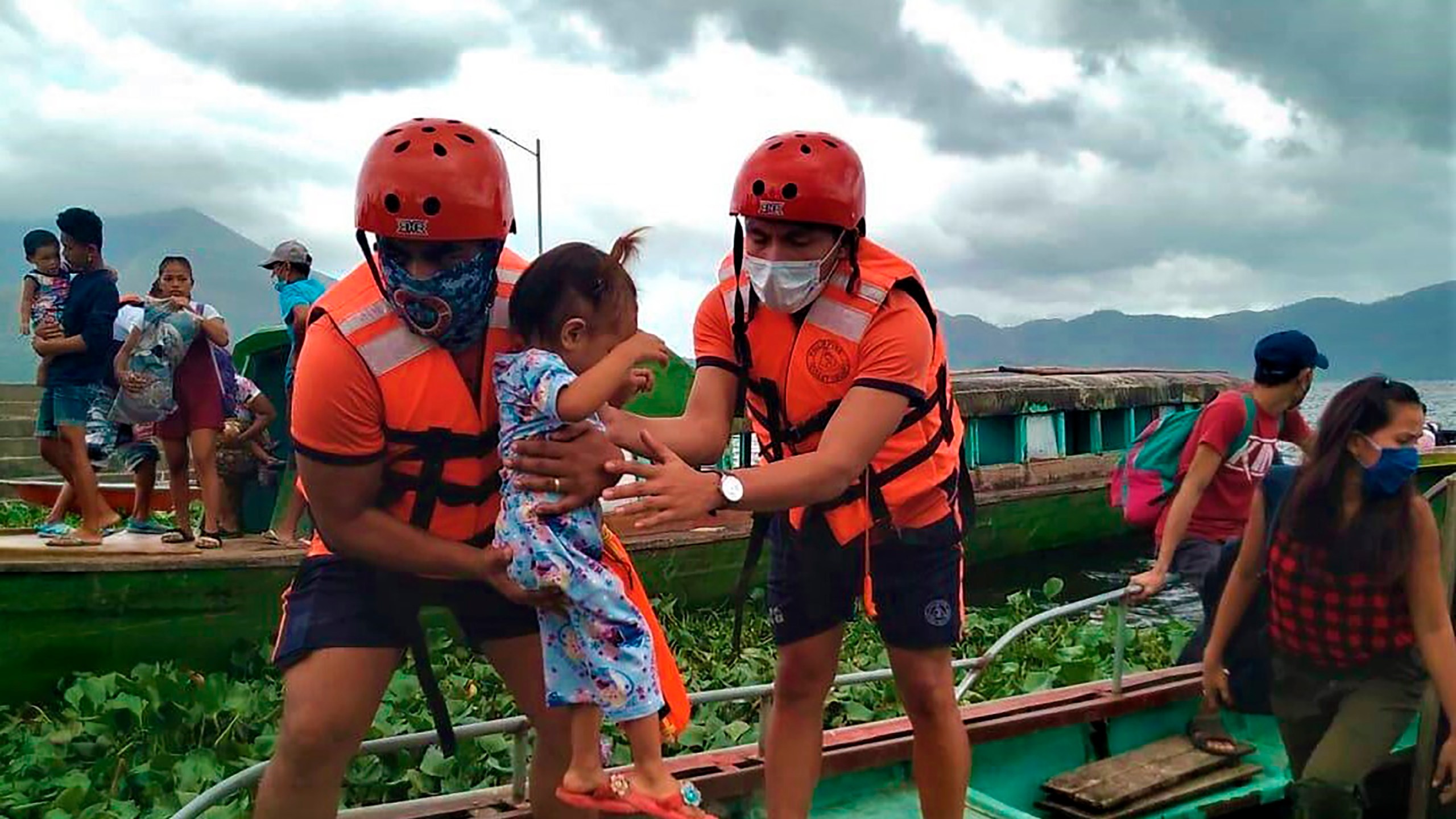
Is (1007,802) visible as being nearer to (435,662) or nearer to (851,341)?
(851,341)

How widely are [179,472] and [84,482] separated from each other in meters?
0.53

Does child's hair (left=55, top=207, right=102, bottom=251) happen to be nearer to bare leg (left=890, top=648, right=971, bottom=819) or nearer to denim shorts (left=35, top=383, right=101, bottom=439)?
denim shorts (left=35, top=383, right=101, bottom=439)

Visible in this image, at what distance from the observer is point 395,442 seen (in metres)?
2.60

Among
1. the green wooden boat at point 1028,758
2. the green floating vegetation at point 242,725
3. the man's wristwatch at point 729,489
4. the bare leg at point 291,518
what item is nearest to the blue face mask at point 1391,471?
the green wooden boat at point 1028,758

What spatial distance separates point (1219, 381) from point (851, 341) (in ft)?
58.1

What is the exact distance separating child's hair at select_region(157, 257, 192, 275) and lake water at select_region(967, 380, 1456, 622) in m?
10.1

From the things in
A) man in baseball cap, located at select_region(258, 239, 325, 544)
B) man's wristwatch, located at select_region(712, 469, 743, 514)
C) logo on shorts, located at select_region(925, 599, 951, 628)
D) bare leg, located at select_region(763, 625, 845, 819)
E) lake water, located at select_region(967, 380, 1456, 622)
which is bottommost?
lake water, located at select_region(967, 380, 1456, 622)

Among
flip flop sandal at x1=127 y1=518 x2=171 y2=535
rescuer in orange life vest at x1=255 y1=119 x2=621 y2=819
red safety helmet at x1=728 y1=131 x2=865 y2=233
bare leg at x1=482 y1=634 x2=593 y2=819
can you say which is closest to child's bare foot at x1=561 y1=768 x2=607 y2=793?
bare leg at x1=482 y1=634 x2=593 y2=819

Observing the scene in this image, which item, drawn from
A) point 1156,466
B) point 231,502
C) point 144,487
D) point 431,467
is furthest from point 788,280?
point 231,502

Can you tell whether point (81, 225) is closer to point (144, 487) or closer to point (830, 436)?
point (144, 487)

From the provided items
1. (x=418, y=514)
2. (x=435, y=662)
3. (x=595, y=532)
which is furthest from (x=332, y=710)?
(x=435, y=662)

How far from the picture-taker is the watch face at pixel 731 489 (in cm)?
257

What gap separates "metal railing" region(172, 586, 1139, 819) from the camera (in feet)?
8.95

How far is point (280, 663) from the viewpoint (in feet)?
8.52
